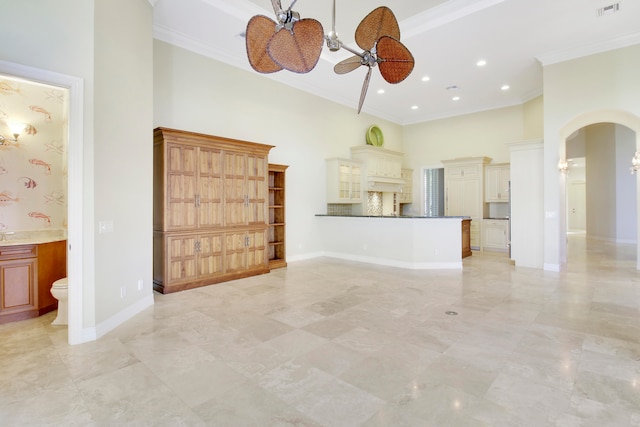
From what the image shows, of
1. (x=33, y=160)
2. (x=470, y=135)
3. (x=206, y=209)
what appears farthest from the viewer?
(x=470, y=135)

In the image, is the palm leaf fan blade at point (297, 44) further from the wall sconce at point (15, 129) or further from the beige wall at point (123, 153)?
the wall sconce at point (15, 129)

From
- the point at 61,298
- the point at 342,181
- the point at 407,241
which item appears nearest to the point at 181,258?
the point at 61,298

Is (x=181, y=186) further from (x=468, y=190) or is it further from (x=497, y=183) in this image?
(x=497, y=183)

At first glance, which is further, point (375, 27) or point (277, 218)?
point (277, 218)

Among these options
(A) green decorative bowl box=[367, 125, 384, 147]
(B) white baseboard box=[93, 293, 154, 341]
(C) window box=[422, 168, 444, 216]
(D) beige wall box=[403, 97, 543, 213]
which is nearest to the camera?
(B) white baseboard box=[93, 293, 154, 341]

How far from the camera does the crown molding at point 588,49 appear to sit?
5.40 m

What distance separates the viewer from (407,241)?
6484mm

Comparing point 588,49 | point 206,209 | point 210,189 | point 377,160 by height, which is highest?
point 588,49

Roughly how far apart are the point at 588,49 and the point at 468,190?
409cm

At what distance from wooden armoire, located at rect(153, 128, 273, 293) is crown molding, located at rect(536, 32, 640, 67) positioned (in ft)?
18.6

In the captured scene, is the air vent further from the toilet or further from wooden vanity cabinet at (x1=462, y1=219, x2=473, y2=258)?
the toilet

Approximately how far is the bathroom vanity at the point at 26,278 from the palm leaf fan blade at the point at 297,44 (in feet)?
11.8

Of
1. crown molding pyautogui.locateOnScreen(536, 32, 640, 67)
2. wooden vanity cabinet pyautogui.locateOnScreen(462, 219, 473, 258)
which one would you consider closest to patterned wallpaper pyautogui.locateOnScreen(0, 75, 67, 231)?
wooden vanity cabinet pyautogui.locateOnScreen(462, 219, 473, 258)

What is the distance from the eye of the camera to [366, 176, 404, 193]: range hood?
8.63m
